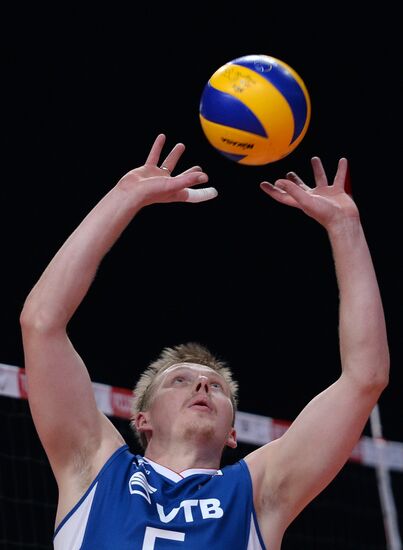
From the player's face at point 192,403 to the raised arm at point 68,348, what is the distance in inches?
12.7

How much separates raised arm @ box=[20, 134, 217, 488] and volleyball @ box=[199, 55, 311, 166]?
446 mm

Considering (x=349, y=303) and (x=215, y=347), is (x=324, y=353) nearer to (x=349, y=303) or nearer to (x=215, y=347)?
(x=215, y=347)

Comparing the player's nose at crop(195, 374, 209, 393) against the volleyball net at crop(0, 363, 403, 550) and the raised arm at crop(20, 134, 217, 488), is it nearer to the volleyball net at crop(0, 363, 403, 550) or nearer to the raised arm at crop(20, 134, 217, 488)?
the raised arm at crop(20, 134, 217, 488)

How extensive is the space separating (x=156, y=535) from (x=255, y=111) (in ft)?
5.02

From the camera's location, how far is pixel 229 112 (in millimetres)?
→ 3568

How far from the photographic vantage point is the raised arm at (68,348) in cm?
313

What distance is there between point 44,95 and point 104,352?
2.47 meters

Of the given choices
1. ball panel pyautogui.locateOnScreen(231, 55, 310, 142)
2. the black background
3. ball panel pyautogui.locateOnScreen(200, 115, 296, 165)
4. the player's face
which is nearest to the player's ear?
the player's face

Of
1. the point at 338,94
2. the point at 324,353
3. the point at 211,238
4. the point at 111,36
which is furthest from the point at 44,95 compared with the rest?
the point at 324,353

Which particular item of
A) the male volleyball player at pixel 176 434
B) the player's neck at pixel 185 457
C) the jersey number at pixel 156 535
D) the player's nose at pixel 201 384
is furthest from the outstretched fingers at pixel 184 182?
the jersey number at pixel 156 535

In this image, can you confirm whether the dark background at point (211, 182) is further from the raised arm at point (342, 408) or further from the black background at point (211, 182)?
the raised arm at point (342, 408)

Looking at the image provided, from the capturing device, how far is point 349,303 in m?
3.26

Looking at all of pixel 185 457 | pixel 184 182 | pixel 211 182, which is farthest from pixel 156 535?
pixel 211 182

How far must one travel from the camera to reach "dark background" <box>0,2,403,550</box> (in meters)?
8.95
